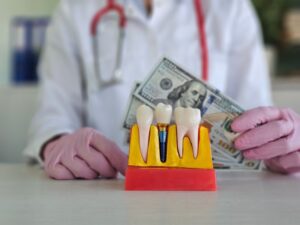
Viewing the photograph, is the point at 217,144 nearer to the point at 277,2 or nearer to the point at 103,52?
the point at 103,52

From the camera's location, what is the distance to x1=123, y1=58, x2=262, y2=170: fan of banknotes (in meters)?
0.76

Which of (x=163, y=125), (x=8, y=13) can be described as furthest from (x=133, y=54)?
(x=8, y=13)

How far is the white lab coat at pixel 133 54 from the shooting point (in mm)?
1187

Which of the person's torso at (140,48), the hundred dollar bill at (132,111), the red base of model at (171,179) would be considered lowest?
the red base of model at (171,179)

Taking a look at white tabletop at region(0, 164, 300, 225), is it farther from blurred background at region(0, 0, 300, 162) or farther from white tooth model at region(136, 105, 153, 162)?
blurred background at region(0, 0, 300, 162)

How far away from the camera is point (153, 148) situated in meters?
0.64

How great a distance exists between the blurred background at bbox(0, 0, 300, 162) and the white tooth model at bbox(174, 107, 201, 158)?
2.63 feet

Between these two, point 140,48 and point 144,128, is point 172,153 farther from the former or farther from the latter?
point 140,48

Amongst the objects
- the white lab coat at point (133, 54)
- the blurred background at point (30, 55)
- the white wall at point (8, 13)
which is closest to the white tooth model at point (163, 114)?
the white lab coat at point (133, 54)

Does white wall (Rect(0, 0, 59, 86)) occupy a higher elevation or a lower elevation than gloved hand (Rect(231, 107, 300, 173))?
higher

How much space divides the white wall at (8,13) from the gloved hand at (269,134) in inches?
53.9

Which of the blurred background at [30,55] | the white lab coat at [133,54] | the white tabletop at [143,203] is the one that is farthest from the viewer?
the blurred background at [30,55]

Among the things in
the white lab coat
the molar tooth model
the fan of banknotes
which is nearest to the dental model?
the molar tooth model

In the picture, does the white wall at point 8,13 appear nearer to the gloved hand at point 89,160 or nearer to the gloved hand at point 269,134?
the gloved hand at point 89,160
